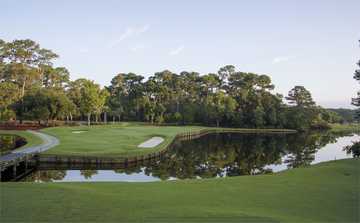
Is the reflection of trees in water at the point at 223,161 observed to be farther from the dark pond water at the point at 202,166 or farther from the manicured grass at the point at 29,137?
the manicured grass at the point at 29,137

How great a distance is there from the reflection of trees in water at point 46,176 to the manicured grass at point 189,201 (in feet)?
33.7

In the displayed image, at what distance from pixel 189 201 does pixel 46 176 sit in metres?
16.8

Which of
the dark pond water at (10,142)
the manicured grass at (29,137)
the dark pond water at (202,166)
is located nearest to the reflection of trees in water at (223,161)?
the dark pond water at (202,166)

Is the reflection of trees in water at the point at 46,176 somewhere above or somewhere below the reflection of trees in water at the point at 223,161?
above

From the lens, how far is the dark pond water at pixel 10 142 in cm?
3850

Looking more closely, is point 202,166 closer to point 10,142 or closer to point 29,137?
point 29,137

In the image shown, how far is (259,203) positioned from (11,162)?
1968 centimetres

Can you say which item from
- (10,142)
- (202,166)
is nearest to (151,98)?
(10,142)

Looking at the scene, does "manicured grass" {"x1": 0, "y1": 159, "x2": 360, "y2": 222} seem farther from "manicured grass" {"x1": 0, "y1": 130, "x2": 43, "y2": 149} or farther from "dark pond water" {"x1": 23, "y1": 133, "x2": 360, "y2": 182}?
"manicured grass" {"x1": 0, "y1": 130, "x2": 43, "y2": 149}

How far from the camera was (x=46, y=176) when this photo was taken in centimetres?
2442

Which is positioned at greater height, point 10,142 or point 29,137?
point 29,137

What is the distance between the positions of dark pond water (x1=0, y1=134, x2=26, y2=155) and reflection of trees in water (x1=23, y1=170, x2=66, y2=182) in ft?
46.4

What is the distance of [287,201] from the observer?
11852 mm

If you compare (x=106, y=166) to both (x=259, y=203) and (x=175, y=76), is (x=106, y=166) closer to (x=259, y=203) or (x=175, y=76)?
(x=259, y=203)
